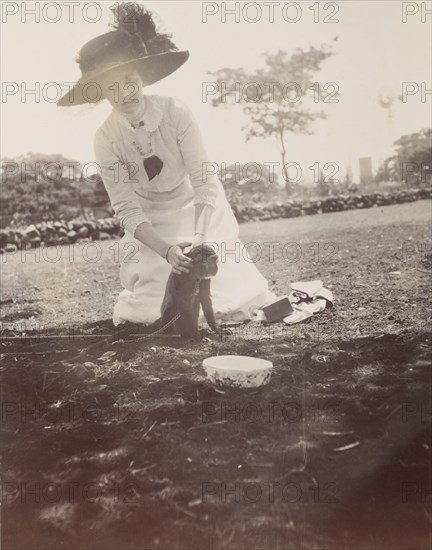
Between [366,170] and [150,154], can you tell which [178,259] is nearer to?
[150,154]

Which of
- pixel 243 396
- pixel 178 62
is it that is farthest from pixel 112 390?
pixel 178 62

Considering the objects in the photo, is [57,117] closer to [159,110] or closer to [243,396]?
[159,110]

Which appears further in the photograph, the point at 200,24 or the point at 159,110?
the point at 159,110

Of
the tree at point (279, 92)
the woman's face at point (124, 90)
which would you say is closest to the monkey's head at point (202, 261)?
the tree at point (279, 92)

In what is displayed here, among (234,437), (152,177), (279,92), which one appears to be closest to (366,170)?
(279,92)

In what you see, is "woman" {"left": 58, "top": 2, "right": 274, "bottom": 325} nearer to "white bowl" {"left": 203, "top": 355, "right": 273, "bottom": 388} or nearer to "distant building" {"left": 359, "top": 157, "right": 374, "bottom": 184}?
"white bowl" {"left": 203, "top": 355, "right": 273, "bottom": 388}

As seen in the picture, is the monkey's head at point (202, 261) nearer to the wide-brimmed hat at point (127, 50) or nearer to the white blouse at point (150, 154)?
the white blouse at point (150, 154)
